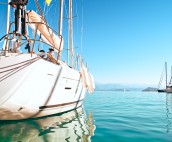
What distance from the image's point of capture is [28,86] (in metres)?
8.06

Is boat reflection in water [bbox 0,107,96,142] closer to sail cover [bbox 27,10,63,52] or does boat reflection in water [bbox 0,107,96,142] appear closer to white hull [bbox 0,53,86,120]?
white hull [bbox 0,53,86,120]

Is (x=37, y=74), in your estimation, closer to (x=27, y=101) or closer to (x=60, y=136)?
(x=27, y=101)

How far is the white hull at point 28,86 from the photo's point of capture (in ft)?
25.0

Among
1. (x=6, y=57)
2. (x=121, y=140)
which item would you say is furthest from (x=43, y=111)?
(x=121, y=140)

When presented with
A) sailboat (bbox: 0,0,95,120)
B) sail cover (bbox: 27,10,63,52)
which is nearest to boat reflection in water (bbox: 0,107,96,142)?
sailboat (bbox: 0,0,95,120)

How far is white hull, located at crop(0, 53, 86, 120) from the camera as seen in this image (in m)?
7.62

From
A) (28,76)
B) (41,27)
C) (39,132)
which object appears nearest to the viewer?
(39,132)

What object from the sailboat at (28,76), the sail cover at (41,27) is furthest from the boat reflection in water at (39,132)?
the sail cover at (41,27)

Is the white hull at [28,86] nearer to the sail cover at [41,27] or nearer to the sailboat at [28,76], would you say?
the sailboat at [28,76]

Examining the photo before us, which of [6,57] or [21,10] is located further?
[21,10]

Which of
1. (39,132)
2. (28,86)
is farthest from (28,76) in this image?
(39,132)

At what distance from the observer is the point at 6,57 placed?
786cm

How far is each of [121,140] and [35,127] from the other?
3.10 meters

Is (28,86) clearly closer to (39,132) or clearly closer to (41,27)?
(39,132)
